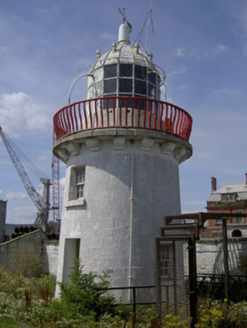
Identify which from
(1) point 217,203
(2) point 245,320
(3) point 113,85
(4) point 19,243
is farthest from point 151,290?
(1) point 217,203

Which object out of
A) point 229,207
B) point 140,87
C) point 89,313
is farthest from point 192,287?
point 229,207

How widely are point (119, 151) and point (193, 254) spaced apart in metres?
4.55

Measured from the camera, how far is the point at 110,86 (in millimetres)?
12031

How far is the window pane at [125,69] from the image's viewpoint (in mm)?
12086

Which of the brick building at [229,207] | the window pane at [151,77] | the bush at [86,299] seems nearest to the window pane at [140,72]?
the window pane at [151,77]

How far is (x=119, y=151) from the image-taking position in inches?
444

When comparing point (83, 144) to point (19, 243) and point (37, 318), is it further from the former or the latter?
point (19, 243)

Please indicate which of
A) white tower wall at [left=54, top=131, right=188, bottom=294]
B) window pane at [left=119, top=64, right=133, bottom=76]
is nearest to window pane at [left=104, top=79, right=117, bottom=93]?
window pane at [left=119, top=64, right=133, bottom=76]

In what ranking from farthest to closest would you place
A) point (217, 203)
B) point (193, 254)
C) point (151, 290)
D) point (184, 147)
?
point (217, 203) < point (184, 147) < point (151, 290) < point (193, 254)

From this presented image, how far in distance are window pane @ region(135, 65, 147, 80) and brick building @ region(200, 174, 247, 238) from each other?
97.4 ft

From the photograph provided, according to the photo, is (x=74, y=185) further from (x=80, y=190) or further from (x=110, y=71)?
(x=110, y=71)

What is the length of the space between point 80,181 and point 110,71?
13.2 feet

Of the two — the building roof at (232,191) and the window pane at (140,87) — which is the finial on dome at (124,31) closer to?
the window pane at (140,87)

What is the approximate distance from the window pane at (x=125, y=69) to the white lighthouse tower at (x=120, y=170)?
4cm
